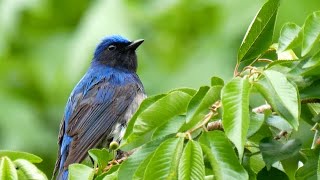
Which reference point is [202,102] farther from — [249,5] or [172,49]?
[172,49]

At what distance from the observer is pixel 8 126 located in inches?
301

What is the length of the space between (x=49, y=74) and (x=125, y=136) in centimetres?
466

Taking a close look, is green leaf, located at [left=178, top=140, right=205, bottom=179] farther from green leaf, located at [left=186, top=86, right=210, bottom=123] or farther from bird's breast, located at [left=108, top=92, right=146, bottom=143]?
bird's breast, located at [left=108, top=92, right=146, bottom=143]

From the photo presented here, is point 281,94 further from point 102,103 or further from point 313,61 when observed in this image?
point 102,103

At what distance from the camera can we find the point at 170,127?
3377mm

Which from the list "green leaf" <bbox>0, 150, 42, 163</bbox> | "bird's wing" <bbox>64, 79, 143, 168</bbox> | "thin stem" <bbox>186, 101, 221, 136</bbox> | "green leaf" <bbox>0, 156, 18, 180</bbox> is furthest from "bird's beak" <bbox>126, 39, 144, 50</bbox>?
"thin stem" <bbox>186, 101, 221, 136</bbox>

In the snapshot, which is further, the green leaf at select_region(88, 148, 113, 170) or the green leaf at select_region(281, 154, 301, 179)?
the green leaf at select_region(88, 148, 113, 170)

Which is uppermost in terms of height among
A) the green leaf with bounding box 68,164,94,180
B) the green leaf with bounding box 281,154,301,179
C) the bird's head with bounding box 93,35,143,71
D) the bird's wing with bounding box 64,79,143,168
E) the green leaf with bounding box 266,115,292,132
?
the green leaf with bounding box 266,115,292,132

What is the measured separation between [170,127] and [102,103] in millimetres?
3167

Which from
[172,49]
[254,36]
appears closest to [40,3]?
[172,49]

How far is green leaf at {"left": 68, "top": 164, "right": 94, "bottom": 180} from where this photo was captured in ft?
11.5

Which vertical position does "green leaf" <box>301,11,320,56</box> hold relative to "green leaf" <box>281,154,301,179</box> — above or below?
above

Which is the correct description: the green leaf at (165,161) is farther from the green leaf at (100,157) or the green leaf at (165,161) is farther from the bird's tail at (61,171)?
the bird's tail at (61,171)

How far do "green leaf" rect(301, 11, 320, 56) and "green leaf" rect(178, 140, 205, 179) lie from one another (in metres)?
0.55
